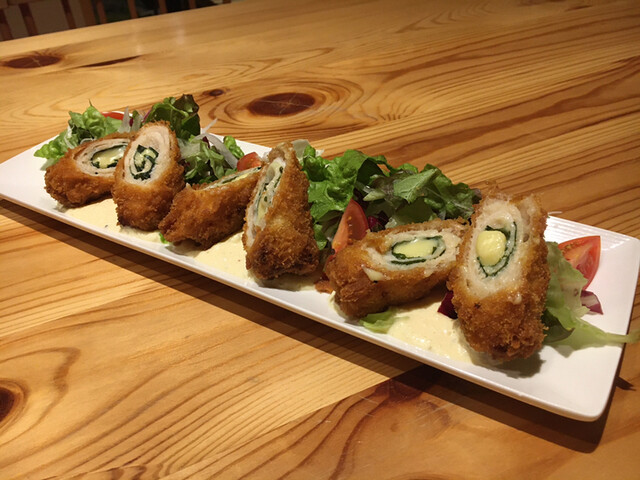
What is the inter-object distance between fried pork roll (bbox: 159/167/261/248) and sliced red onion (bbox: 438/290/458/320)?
2.96 ft

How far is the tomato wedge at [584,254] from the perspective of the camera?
1.84 m

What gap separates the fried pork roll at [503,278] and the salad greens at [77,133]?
2.02m

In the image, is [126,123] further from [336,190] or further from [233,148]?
[336,190]

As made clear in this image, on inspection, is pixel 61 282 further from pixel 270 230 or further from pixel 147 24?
pixel 147 24

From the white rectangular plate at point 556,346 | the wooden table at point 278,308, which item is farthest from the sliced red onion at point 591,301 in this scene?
the wooden table at point 278,308

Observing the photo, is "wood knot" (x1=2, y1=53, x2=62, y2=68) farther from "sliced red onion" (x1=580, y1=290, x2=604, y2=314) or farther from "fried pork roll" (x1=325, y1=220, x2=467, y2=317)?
"sliced red onion" (x1=580, y1=290, x2=604, y2=314)

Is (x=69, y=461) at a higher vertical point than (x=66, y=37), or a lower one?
lower

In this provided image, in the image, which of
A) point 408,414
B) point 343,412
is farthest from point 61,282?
point 408,414

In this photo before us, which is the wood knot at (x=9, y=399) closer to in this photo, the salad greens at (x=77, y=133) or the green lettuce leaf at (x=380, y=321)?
the green lettuce leaf at (x=380, y=321)

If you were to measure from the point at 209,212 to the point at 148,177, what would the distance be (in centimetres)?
46

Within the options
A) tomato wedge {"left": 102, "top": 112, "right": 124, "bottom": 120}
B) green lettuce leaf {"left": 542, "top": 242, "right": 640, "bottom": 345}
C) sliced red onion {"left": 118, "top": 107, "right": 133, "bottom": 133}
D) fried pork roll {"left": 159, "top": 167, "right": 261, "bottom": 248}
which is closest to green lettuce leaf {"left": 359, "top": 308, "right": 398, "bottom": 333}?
green lettuce leaf {"left": 542, "top": 242, "right": 640, "bottom": 345}

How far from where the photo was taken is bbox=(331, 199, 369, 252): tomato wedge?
207 centimetres

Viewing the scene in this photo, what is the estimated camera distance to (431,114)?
126 inches

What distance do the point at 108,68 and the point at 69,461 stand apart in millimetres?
3003
